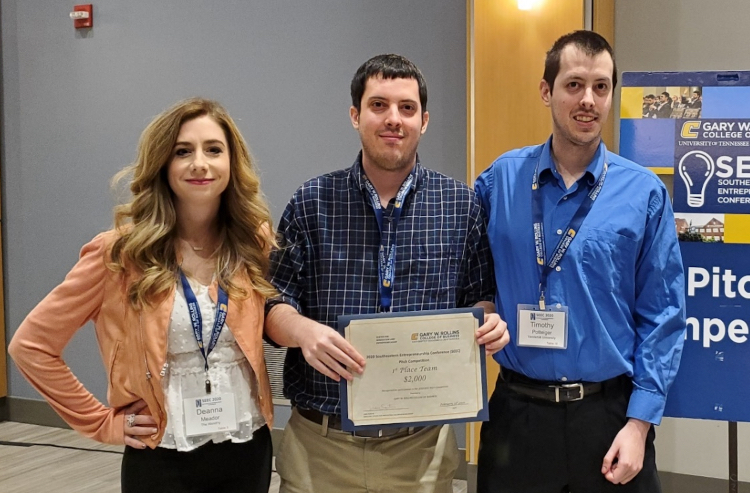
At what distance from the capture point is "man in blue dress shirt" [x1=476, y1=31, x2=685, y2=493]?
2086 millimetres

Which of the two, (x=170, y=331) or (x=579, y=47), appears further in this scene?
(x=579, y=47)

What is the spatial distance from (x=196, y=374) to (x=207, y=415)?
108mm

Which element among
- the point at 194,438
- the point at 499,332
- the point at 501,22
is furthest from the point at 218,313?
the point at 501,22

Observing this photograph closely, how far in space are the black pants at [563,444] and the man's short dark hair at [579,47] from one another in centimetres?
86

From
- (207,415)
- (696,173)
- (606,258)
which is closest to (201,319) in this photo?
(207,415)

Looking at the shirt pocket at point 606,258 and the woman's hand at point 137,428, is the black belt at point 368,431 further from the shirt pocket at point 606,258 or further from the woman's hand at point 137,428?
the shirt pocket at point 606,258

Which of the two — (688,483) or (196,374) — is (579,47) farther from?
(688,483)

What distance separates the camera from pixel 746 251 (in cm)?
257

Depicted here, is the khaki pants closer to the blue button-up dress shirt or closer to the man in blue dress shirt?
the man in blue dress shirt

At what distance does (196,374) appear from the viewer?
1983 mm

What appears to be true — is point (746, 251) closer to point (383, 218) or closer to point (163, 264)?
point (383, 218)

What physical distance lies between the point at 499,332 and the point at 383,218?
17.3 inches

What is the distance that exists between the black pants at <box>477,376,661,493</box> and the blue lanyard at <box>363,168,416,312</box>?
0.46 meters

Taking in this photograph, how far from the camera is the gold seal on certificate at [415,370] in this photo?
1.92 metres
